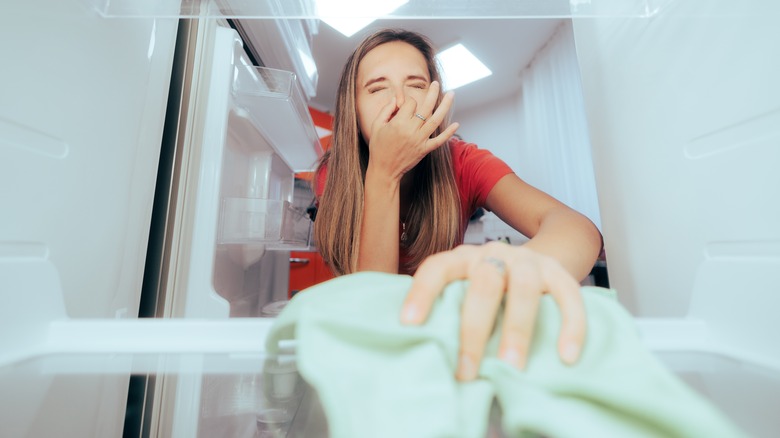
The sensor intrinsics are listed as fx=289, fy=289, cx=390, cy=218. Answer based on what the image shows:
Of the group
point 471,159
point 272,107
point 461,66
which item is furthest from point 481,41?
point 272,107

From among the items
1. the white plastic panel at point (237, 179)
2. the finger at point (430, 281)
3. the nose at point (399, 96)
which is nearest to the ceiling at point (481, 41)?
the white plastic panel at point (237, 179)

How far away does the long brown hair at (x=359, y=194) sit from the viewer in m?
0.86

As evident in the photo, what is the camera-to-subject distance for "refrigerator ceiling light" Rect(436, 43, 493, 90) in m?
2.15

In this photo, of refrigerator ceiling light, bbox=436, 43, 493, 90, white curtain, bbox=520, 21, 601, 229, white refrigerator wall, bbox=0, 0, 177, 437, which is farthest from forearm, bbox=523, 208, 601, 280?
refrigerator ceiling light, bbox=436, 43, 493, 90

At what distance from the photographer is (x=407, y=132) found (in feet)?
2.29

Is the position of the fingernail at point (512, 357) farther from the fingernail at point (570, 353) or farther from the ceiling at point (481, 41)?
the ceiling at point (481, 41)

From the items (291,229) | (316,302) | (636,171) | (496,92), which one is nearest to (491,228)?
(496,92)

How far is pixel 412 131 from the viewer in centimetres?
70

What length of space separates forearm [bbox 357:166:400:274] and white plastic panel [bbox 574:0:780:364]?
0.47m

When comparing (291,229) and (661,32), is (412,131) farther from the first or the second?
(291,229)

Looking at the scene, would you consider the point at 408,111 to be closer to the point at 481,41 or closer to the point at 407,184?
the point at 407,184

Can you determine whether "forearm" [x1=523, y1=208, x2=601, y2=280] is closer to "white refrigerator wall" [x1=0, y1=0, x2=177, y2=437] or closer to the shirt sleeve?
the shirt sleeve

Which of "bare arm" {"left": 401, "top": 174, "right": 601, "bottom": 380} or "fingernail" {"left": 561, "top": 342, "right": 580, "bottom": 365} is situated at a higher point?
"bare arm" {"left": 401, "top": 174, "right": 601, "bottom": 380}

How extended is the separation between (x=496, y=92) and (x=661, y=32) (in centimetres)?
240
